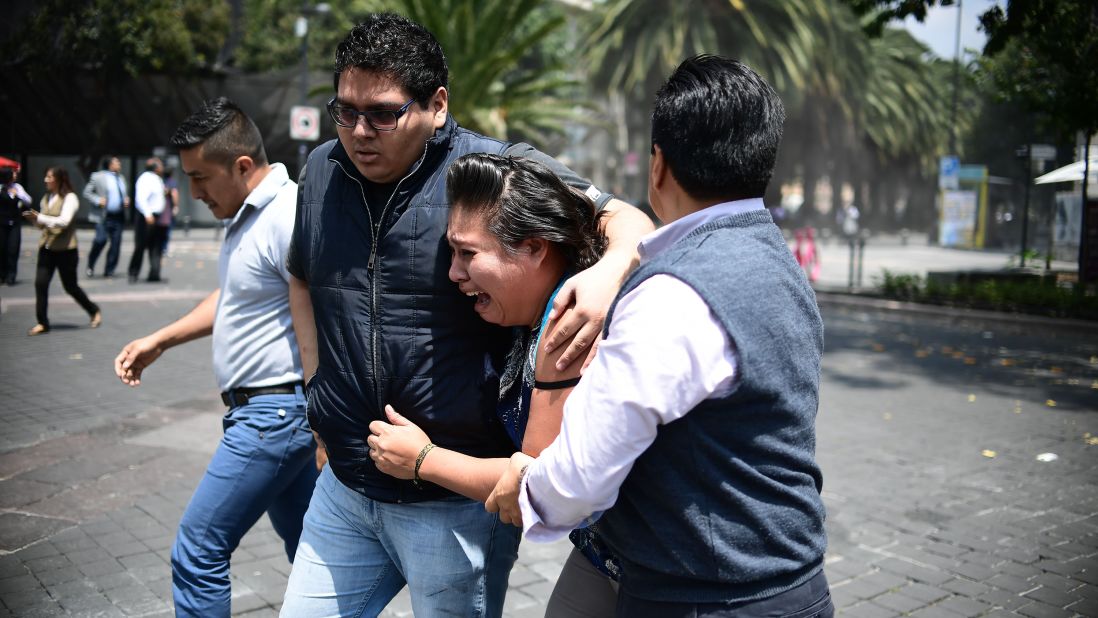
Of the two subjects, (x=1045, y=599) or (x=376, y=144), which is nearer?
(x=376, y=144)

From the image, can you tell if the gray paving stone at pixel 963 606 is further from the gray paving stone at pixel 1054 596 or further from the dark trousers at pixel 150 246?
the dark trousers at pixel 150 246

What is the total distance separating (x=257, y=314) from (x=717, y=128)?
1.99 m

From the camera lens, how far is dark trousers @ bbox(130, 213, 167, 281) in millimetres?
15344

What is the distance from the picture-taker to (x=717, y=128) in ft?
5.16

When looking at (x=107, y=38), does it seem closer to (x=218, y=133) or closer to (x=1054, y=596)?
(x=218, y=133)

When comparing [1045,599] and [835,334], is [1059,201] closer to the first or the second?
[835,334]

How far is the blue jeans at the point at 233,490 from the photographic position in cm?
280

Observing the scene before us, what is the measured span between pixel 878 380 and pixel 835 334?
3.53m

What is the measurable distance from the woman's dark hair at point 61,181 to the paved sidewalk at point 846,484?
Result: 5.16ft


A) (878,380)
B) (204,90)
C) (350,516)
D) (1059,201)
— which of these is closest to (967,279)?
(1059,201)

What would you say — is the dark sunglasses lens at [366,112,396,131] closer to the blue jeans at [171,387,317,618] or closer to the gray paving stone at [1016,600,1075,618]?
the blue jeans at [171,387,317,618]

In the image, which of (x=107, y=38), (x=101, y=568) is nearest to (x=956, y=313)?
(x=107, y=38)

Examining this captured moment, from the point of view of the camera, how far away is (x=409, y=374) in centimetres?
215

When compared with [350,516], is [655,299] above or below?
above
